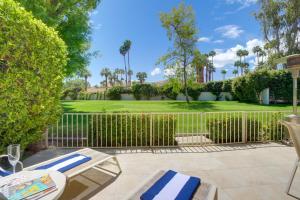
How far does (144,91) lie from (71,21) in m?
20.5

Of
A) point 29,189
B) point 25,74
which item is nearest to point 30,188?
point 29,189

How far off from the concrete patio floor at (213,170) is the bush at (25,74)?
3.22ft

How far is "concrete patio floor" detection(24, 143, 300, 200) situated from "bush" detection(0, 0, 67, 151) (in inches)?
38.7

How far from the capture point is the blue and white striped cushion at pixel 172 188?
2.02m

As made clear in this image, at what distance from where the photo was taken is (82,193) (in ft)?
9.79

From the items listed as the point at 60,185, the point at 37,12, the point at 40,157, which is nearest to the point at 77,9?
the point at 37,12

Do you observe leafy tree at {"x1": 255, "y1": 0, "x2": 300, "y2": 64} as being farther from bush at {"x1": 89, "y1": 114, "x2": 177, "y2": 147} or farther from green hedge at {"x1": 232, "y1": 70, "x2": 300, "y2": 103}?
bush at {"x1": 89, "y1": 114, "x2": 177, "y2": 147}

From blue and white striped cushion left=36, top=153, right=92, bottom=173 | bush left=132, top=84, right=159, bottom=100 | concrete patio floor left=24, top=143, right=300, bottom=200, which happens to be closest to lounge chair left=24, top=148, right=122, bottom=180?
blue and white striped cushion left=36, top=153, right=92, bottom=173

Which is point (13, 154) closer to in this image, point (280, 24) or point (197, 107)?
point (197, 107)

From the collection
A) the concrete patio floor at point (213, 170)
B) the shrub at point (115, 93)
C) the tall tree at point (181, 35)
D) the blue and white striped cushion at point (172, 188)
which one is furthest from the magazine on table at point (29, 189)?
the shrub at point (115, 93)

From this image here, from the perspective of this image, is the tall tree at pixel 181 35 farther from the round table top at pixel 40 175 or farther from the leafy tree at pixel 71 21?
the round table top at pixel 40 175

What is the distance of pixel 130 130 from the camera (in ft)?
18.2

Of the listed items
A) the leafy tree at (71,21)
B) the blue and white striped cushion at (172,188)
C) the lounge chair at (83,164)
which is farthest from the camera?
the leafy tree at (71,21)

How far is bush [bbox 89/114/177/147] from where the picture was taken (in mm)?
5520
